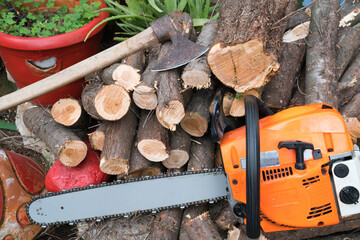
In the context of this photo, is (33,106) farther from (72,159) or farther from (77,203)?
(77,203)

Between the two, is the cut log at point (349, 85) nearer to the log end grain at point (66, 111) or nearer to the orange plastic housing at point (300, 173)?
the orange plastic housing at point (300, 173)

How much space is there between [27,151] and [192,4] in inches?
70.1

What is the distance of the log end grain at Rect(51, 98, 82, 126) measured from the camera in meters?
2.33

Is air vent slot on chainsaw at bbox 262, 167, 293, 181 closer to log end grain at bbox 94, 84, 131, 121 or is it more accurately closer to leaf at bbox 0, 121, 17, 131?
log end grain at bbox 94, 84, 131, 121

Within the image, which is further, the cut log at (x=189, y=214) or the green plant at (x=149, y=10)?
the green plant at (x=149, y=10)

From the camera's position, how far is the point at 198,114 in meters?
2.15

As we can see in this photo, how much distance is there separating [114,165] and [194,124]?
0.53m

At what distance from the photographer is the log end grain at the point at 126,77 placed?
216 cm

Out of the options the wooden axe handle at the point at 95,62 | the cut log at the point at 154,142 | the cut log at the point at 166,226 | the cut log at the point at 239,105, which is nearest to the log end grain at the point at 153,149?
the cut log at the point at 154,142

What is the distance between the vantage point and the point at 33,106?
2.85 m

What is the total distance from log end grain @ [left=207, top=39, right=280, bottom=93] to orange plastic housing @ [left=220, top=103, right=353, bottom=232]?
1.02 feet

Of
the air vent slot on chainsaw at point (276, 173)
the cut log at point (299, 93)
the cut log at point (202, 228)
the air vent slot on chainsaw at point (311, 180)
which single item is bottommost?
the cut log at point (202, 228)

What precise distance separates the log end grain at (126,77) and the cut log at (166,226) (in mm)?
757

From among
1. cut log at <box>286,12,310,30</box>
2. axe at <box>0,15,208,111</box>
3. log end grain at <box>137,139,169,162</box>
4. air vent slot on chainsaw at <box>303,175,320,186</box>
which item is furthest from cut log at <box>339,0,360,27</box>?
Answer: log end grain at <box>137,139,169,162</box>
